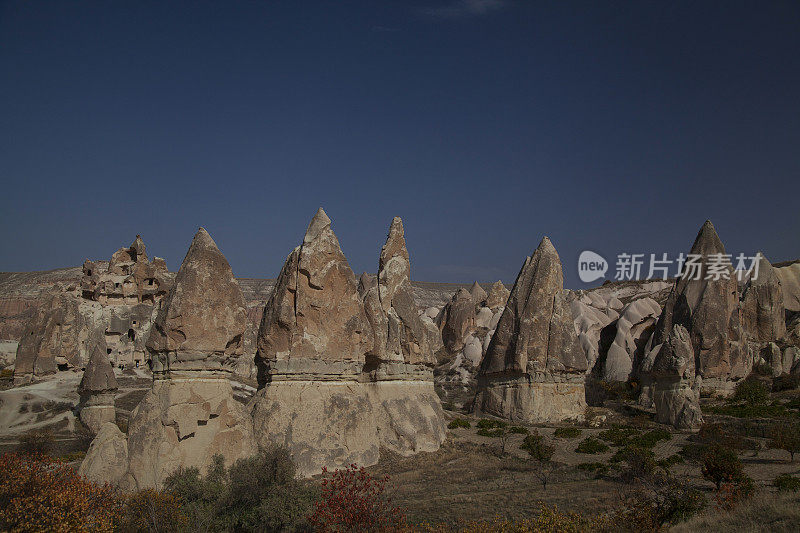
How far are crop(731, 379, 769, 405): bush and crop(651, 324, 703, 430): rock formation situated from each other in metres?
5.91

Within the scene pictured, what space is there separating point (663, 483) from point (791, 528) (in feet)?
8.55

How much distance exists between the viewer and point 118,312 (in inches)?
1571

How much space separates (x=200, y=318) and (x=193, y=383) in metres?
1.11

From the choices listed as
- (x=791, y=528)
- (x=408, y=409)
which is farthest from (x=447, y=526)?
(x=408, y=409)

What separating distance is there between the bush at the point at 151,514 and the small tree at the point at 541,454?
735 cm

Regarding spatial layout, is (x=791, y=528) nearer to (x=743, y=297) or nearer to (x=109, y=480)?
(x=109, y=480)

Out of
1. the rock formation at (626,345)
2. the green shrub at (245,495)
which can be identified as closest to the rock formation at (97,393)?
the green shrub at (245,495)

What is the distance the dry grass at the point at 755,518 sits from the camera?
7.95 metres

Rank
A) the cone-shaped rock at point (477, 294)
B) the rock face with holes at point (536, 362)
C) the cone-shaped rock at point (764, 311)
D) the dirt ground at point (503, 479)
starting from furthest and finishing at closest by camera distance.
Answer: the cone-shaped rock at point (477, 294)
the cone-shaped rock at point (764, 311)
the rock face with holes at point (536, 362)
the dirt ground at point (503, 479)

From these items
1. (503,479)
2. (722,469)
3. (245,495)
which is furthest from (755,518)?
(245,495)

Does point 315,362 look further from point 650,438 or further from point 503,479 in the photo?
point 650,438

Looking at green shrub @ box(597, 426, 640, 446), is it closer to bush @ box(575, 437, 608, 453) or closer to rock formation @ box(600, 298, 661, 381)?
bush @ box(575, 437, 608, 453)

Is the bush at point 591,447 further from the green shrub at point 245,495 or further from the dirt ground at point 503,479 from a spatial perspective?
the green shrub at point 245,495

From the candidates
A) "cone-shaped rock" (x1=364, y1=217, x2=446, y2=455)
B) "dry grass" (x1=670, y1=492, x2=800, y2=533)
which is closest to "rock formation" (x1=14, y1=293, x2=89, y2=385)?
"cone-shaped rock" (x1=364, y1=217, x2=446, y2=455)
